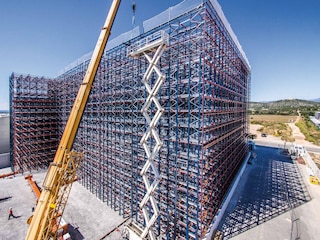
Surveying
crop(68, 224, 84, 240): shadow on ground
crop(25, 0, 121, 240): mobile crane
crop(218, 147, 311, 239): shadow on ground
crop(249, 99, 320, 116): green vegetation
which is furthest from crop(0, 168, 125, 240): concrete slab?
crop(249, 99, 320, 116): green vegetation

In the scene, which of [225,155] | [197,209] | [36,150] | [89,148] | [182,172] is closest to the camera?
[197,209]

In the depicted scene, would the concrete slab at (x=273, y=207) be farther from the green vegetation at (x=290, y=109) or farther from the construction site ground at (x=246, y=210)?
the green vegetation at (x=290, y=109)

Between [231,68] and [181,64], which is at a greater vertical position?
[231,68]

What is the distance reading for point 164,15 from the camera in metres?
12.0

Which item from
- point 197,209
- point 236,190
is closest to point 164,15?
point 197,209

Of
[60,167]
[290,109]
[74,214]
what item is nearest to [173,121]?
[60,167]

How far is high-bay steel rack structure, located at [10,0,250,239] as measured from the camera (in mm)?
10812

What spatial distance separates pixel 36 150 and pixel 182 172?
86.8 ft

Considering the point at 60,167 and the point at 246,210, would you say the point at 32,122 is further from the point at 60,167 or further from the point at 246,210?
the point at 246,210

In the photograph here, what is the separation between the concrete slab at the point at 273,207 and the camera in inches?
500

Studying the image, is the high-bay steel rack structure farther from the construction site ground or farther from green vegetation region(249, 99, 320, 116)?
green vegetation region(249, 99, 320, 116)

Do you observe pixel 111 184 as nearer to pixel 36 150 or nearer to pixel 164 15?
pixel 164 15

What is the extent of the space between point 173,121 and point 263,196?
13.7 metres

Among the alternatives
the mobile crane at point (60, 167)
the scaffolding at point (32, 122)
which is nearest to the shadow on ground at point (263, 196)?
the mobile crane at point (60, 167)
